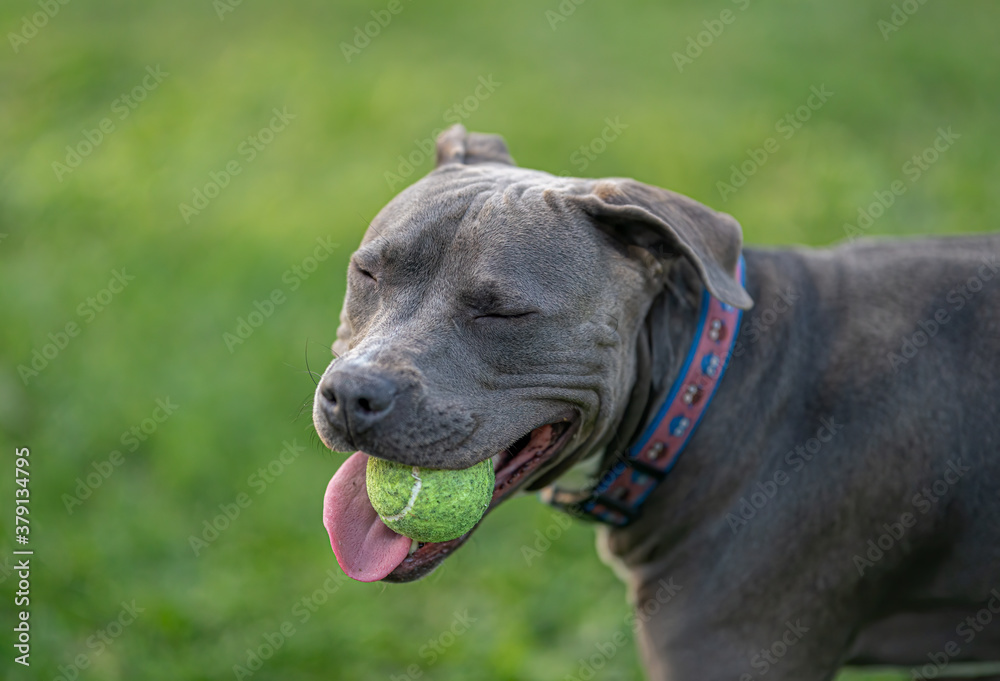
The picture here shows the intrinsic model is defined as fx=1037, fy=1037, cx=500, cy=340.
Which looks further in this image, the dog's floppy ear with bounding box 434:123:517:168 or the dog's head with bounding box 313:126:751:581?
the dog's floppy ear with bounding box 434:123:517:168

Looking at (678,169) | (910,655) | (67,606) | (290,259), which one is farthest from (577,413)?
(678,169)

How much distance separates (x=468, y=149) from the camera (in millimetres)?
3803

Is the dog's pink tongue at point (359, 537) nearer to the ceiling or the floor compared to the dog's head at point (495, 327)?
nearer to the floor

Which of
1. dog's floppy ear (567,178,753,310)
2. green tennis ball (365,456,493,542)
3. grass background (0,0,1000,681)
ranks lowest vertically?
grass background (0,0,1000,681)

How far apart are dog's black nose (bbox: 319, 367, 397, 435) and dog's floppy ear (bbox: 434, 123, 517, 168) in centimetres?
122

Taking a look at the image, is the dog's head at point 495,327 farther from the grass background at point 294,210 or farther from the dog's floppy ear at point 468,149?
the grass background at point 294,210

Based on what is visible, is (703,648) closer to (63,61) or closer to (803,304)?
(803,304)

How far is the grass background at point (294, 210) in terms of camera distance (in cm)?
457

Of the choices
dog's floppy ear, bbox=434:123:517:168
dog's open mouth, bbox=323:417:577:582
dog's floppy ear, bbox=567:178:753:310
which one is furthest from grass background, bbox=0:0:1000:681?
dog's floppy ear, bbox=567:178:753:310

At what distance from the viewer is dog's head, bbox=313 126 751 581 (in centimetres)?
283

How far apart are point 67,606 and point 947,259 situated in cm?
377

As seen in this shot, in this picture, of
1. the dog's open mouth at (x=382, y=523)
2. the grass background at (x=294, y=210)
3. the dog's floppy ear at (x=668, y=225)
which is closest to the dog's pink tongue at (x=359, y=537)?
the dog's open mouth at (x=382, y=523)

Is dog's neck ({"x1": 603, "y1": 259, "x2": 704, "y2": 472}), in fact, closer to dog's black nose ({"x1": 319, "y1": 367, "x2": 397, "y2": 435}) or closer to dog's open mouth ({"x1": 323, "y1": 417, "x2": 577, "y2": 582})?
dog's open mouth ({"x1": 323, "y1": 417, "x2": 577, "y2": 582})

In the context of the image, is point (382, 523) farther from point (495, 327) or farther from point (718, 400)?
point (718, 400)
